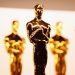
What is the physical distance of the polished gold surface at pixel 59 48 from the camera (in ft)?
5.47

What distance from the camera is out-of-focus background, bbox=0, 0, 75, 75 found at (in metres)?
1.64

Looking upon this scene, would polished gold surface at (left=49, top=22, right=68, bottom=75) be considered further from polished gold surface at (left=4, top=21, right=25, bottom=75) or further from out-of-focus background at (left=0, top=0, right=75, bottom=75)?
polished gold surface at (left=4, top=21, right=25, bottom=75)

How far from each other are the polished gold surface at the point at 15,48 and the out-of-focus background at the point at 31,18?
2 cm

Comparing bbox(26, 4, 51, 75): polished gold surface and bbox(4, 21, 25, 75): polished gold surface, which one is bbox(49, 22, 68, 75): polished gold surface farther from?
bbox(4, 21, 25, 75): polished gold surface

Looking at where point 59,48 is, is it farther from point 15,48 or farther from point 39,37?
point 15,48

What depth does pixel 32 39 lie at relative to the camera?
166cm

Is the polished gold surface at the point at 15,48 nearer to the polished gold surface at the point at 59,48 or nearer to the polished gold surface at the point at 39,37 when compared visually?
the polished gold surface at the point at 39,37

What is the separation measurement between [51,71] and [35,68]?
0.12m

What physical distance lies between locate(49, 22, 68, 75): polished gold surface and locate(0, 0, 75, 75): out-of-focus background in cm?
3

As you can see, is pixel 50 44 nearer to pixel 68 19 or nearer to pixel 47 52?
pixel 47 52

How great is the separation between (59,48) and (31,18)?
12.0 inches

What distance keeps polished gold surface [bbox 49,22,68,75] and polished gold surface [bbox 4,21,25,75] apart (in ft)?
0.75

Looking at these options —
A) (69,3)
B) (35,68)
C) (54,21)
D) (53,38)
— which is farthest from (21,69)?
(69,3)

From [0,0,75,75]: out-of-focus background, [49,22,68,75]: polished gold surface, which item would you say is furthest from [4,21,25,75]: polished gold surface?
[49,22,68,75]: polished gold surface
